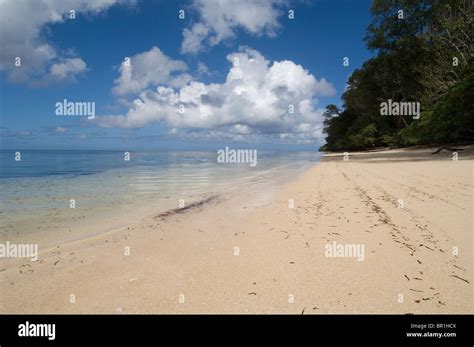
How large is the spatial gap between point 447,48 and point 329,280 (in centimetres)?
3353

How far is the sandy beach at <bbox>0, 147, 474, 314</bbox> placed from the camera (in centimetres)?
303

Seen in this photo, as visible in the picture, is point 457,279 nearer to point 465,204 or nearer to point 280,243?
point 280,243

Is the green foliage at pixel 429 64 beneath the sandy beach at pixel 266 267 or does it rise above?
above

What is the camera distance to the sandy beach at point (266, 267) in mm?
3029

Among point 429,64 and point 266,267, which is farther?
point 429,64

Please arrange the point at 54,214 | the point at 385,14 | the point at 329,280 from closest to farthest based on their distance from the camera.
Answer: the point at 329,280, the point at 54,214, the point at 385,14

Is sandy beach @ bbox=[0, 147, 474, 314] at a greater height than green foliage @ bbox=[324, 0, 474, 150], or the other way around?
green foliage @ bbox=[324, 0, 474, 150]

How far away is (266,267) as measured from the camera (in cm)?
389

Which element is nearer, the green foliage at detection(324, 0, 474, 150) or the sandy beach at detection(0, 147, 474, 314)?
the sandy beach at detection(0, 147, 474, 314)

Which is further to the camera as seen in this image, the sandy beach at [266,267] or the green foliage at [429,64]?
the green foliage at [429,64]

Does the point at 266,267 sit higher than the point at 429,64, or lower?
lower

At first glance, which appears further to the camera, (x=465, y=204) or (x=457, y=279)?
(x=465, y=204)
